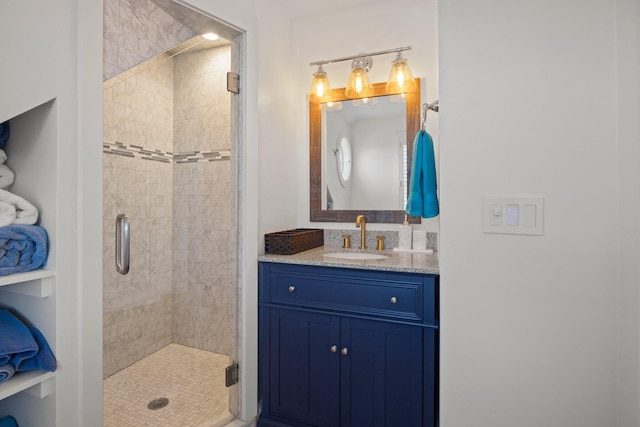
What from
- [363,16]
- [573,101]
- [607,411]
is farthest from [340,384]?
[363,16]

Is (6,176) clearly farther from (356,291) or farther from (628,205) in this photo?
(628,205)

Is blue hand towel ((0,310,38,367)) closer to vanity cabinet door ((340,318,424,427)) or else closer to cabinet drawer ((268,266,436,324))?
cabinet drawer ((268,266,436,324))

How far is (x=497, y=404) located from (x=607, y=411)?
0.32 meters

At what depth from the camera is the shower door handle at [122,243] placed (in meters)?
1.51

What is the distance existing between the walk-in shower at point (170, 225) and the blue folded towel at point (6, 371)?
0.47 metres

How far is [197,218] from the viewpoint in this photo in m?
2.39

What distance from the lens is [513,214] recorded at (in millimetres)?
1259

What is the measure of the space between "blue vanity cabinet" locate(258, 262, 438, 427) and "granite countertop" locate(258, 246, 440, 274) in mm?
30

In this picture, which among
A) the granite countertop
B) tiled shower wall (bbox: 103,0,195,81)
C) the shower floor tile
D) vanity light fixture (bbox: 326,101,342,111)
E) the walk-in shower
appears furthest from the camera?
vanity light fixture (bbox: 326,101,342,111)

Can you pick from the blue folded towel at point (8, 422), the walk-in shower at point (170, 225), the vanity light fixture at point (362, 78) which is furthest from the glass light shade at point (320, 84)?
the blue folded towel at point (8, 422)

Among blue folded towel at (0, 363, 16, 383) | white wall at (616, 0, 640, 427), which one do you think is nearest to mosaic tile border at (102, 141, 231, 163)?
blue folded towel at (0, 363, 16, 383)

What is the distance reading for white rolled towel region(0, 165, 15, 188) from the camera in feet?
4.06

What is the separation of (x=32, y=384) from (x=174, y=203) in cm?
136

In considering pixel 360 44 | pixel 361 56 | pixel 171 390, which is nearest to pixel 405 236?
pixel 361 56
